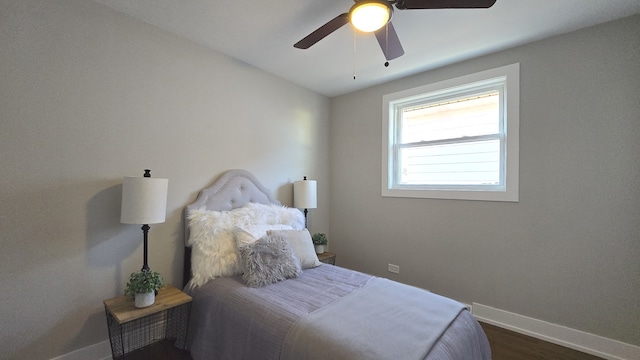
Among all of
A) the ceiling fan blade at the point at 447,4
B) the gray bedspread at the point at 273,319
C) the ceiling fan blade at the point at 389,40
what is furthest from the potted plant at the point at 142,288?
the ceiling fan blade at the point at 447,4

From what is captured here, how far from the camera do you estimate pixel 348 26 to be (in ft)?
7.24

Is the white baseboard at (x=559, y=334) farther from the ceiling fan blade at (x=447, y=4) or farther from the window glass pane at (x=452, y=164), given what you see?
the ceiling fan blade at (x=447, y=4)

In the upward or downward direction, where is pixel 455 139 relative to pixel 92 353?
upward

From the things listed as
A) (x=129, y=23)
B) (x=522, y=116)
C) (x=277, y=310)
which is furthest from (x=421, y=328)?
(x=129, y=23)

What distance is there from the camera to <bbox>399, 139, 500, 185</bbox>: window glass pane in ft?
8.95

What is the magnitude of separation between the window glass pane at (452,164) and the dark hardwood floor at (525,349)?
4.60 feet

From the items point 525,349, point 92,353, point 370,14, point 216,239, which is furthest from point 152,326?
point 525,349

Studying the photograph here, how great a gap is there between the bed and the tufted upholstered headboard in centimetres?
Result: 1

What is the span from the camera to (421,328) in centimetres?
142

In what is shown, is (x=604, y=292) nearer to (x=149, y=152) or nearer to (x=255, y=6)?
(x=255, y=6)

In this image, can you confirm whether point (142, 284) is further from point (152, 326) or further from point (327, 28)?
point (327, 28)

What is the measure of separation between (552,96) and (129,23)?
3.60 meters

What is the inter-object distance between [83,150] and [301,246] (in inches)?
71.2

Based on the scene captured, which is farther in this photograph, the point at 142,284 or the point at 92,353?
the point at 92,353
